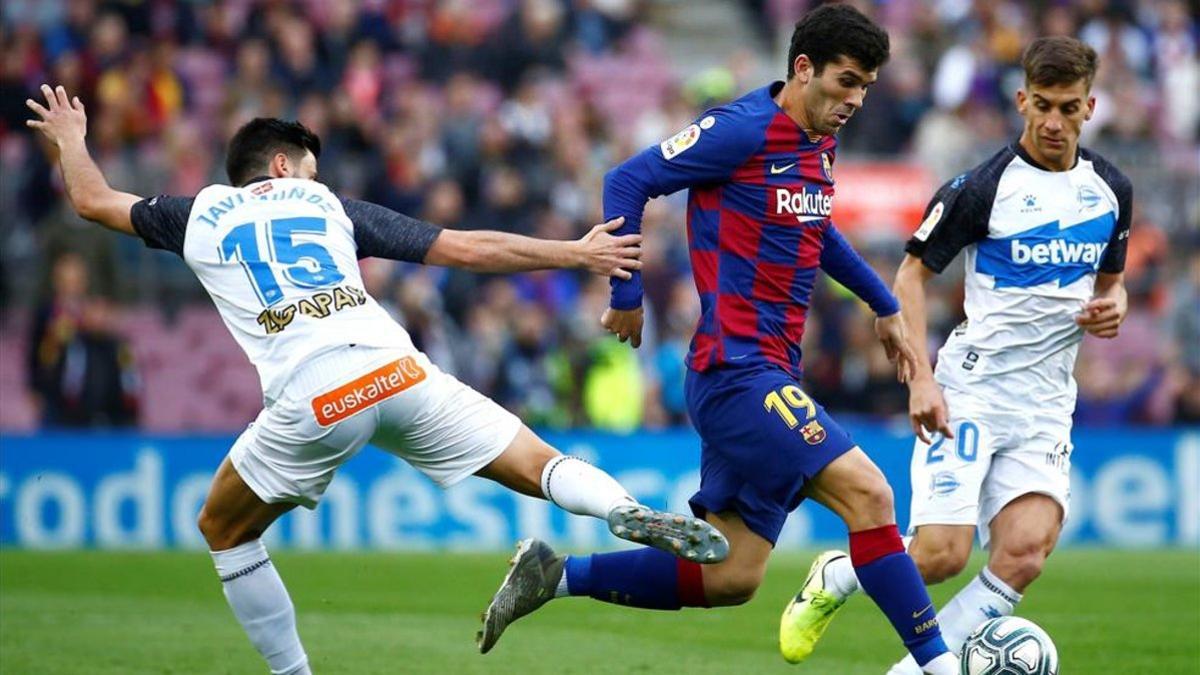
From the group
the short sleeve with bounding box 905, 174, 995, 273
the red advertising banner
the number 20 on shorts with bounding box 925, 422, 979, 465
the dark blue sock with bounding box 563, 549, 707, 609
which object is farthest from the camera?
the red advertising banner

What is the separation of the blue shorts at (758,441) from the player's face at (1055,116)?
172 cm

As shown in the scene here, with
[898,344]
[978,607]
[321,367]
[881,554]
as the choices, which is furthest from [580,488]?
[978,607]

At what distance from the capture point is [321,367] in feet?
22.6

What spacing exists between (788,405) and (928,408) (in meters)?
0.85

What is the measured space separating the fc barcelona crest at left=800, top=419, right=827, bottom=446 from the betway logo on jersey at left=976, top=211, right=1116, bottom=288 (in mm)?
1554

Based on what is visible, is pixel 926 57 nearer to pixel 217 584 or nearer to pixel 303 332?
pixel 217 584

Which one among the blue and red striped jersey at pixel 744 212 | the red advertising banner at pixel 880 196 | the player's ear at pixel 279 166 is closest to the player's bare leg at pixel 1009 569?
the blue and red striped jersey at pixel 744 212

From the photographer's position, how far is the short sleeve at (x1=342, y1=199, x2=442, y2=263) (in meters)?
7.01

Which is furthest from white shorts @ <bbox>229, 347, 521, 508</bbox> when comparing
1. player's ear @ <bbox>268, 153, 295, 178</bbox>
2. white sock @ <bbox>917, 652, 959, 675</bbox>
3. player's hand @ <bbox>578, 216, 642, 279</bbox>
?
white sock @ <bbox>917, 652, 959, 675</bbox>

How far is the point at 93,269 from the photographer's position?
689 inches

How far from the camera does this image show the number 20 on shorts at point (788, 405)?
7.05m

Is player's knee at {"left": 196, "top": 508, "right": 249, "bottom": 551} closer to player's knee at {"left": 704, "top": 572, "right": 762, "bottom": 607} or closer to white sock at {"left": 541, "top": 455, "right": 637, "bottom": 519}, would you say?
white sock at {"left": 541, "top": 455, "right": 637, "bottom": 519}

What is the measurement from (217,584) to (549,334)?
637 centimetres

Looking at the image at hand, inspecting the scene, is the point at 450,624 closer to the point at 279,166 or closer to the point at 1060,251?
the point at 279,166
